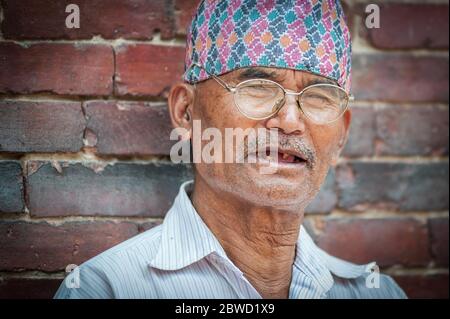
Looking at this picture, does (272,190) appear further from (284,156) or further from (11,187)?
(11,187)

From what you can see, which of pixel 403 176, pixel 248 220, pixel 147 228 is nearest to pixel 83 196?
pixel 147 228

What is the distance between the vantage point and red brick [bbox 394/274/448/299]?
215 cm

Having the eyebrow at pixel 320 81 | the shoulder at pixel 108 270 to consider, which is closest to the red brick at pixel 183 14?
the eyebrow at pixel 320 81

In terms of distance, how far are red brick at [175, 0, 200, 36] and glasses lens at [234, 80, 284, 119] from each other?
0.38 metres

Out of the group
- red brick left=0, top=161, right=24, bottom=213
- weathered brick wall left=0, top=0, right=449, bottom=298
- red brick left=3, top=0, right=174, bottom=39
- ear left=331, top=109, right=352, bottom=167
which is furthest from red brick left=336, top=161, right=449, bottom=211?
red brick left=0, top=161, right=24, bottom=213

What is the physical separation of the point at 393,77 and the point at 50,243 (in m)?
1.29

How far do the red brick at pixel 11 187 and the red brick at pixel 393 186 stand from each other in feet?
3.51

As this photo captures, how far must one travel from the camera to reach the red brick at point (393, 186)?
2.11 metres

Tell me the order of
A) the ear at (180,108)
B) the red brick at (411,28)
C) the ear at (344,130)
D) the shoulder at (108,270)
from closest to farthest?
the shoulder at (108,270) < the ear at (180,108) < the ear at (344,130) < the red brick at (411,28)

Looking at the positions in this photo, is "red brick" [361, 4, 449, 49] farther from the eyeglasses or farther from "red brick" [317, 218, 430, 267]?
"red brick" [317, 218, 430, 267]

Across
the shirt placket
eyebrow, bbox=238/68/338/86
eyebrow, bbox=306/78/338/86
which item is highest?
eyebrow, bbox=238/68/338/86

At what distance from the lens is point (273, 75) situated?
163 cm

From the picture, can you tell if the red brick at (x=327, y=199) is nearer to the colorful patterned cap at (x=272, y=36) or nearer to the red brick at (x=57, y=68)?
the colorful patterned cap at (x=272, y=36)
